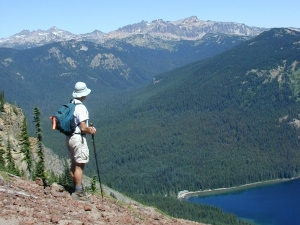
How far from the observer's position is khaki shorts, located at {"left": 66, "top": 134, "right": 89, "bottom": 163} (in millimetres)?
15867

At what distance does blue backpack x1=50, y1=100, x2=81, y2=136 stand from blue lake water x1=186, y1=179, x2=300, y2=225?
11897 centimetres

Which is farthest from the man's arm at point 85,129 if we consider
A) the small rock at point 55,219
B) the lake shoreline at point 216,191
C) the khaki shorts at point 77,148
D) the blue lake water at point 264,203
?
the lake shoreline at point 216,191

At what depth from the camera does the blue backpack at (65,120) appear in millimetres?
15491

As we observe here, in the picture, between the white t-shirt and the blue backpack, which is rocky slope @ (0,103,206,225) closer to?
the blue backpack

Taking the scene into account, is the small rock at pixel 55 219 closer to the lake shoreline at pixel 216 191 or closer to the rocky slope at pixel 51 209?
the rocky slope at pixel 51 209

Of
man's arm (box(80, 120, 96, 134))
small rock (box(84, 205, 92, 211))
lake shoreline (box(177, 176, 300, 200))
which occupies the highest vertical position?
lake shoreline (box(177, 176, 300, 200))

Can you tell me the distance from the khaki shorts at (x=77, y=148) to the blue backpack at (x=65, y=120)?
10.0 inches

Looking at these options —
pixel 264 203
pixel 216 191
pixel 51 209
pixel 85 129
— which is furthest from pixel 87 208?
pixel 216 191

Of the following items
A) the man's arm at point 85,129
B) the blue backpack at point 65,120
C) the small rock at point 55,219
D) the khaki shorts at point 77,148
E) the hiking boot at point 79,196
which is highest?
the blue backpack at point 65,120

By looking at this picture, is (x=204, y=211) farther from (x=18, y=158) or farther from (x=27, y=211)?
(x=27, y=211)

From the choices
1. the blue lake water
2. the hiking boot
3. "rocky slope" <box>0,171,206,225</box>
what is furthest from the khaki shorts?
the blue lake water

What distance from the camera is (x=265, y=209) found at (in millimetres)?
139500

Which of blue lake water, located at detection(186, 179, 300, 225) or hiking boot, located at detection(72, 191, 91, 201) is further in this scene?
blue lake water, located at detection(186, 179, 300, 225)

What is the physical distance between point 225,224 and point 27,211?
337 ft
